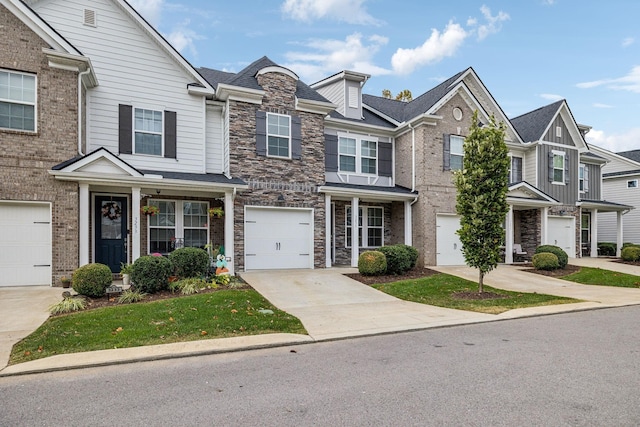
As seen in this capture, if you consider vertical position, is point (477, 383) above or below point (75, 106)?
below

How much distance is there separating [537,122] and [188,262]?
19.2 meters

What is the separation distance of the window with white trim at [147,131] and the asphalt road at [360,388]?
922 cm

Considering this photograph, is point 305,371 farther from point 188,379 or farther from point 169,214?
point 169,214

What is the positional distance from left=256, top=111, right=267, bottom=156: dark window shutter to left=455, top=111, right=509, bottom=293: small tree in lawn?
21.9 ft

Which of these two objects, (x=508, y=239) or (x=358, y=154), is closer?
(x=358, y=154)

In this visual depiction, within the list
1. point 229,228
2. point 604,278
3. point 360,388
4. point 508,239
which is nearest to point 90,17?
point 229,228

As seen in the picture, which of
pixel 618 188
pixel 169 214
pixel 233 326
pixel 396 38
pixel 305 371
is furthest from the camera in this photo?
pixel 618 188

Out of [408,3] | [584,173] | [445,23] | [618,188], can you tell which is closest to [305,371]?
[408,3]

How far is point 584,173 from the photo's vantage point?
22531mm

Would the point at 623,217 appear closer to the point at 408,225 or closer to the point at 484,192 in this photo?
the point at 408,225

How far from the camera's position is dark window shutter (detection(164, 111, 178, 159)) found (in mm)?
13023

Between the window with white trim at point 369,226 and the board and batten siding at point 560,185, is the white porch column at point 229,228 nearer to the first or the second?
the window with white trim at point 369,226

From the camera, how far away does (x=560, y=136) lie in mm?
20562

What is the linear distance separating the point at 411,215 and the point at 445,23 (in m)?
8.00
